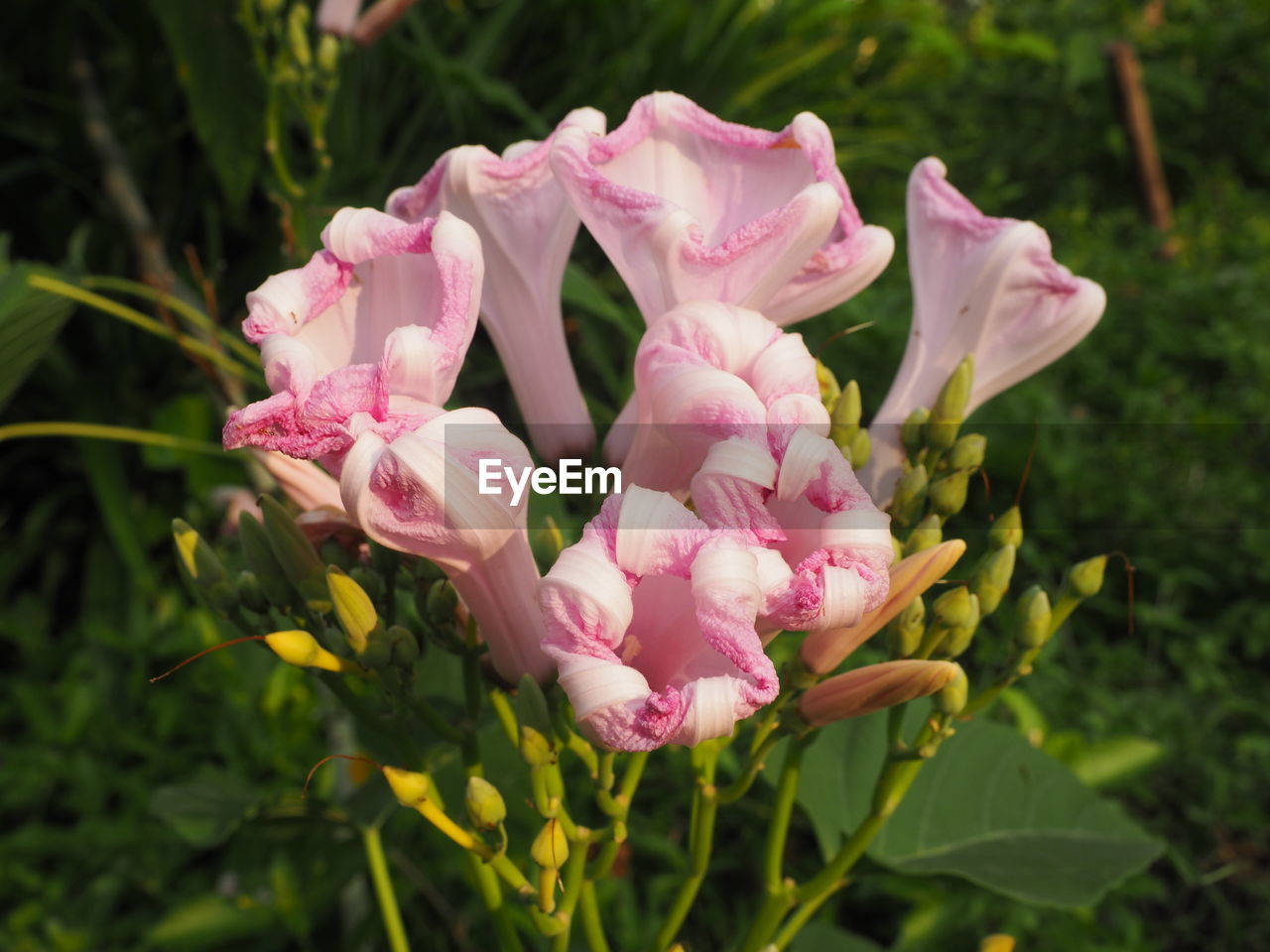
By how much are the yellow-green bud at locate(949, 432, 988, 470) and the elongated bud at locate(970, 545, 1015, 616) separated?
0.07m

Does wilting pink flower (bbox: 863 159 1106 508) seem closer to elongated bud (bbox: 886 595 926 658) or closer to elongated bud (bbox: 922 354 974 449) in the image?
elongated bud (bbox: 922 354 974 449)

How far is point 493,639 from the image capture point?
0.66 meters

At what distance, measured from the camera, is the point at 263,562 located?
2.35ft

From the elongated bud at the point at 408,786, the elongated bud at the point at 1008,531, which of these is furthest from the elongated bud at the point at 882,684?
the elongated bud at the point at 408,786

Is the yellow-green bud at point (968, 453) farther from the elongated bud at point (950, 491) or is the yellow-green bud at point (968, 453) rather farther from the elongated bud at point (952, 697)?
the elongated bud at point (952, 697)

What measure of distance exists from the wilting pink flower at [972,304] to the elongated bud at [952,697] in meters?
0.18

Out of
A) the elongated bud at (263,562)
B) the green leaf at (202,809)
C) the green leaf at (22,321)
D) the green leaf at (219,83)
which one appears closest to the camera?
the elongated bud at (263,562)

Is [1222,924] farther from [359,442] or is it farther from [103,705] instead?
[103,705]

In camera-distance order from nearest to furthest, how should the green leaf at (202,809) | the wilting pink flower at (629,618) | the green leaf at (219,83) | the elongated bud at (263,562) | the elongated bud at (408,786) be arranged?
the wilting pink flower at (629,618), the elongated bud at (408,786), the elongated bud at (263,562), the green leaf at (202,809), the green leaf at (219,83)

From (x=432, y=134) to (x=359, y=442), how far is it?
9.65 feet

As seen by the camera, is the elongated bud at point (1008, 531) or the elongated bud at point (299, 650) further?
the elongated bud at point (1008, 531)

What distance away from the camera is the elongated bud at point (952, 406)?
0.77m

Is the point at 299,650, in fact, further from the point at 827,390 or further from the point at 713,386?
the point at 827,390

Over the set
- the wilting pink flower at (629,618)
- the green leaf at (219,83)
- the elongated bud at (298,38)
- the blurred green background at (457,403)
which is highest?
the elongated bud at (298,38)
